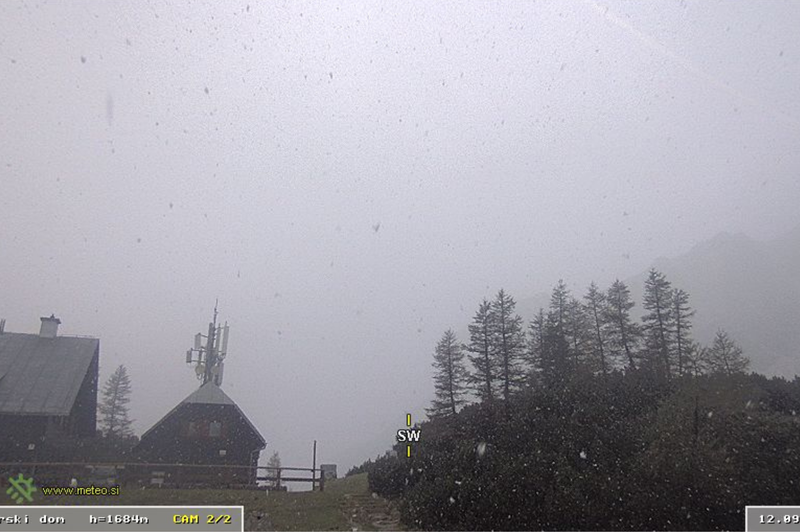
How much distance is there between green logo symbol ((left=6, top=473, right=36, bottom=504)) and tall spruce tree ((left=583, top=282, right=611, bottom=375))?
125 ft

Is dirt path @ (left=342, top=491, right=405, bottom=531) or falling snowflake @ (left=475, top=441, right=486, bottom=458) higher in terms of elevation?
falling snowflake @ (left=475, top=441, right=486, bottom=458)

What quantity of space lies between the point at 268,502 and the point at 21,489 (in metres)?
10.7

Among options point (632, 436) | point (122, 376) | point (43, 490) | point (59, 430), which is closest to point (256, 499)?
point (43, 490)

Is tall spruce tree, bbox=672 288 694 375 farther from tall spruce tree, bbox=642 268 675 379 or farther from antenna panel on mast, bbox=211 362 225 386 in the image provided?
antenna panel on mast, bbox=211 362 225 386

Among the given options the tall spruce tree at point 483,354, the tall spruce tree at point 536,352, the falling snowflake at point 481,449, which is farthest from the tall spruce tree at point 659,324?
the falling snowflake at point 481,449

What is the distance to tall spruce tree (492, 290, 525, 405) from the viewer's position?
40.3 m

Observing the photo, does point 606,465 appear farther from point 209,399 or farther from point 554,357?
point 209,399

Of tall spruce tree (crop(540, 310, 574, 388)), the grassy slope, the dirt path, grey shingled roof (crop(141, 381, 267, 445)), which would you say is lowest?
the dirt path

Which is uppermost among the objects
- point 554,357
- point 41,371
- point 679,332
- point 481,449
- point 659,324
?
point 659,324

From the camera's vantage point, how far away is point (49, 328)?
38.1 m

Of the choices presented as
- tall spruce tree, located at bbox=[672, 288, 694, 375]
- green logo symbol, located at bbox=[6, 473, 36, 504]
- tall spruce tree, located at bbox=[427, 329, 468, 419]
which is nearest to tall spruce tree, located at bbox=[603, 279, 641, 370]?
tall spruce tree, located at bbox=[672, 288, 694, 375]

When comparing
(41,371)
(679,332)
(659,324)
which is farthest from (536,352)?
(41,371)

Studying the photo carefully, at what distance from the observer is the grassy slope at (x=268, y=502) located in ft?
55.8

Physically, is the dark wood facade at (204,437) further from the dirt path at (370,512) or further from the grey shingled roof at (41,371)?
the dirt path at (370,512)
